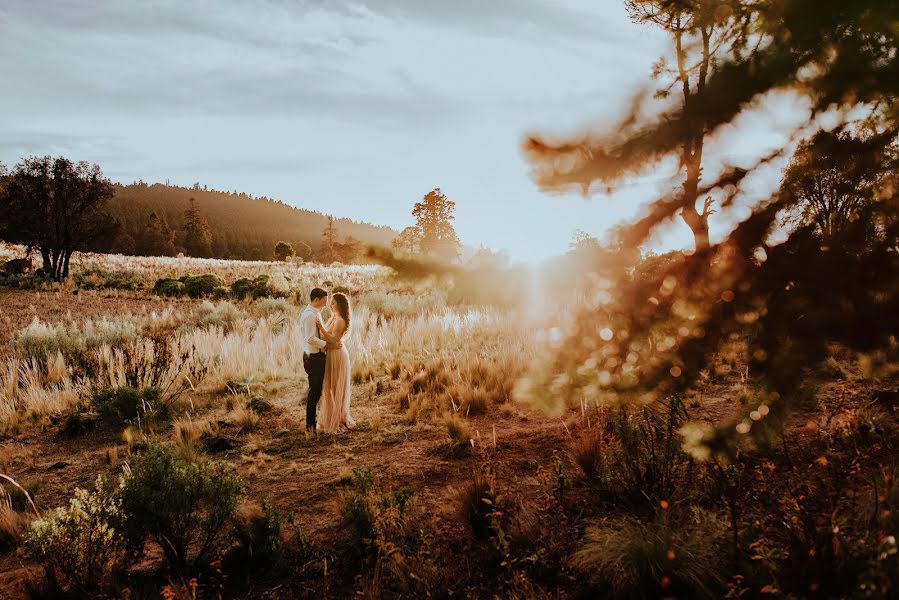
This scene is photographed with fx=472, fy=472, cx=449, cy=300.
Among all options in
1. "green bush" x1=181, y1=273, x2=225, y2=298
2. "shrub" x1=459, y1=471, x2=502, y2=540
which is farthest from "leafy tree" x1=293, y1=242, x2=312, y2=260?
"shrub" x1=459, y1=471, x2=502, y2=540

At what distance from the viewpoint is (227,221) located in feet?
445

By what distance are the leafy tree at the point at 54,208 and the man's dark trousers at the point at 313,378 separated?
87.1ft

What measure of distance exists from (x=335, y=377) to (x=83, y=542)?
10.8 ft

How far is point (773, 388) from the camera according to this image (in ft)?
6.15

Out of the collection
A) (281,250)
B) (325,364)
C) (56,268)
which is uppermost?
(281,250)

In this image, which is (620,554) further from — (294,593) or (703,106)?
(703,106)

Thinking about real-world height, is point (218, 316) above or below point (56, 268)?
below

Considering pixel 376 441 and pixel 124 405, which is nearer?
pixel 376 441

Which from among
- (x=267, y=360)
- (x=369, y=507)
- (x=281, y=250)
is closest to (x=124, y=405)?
(x=267, y=360)

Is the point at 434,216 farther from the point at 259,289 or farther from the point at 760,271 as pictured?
the point at 760,271

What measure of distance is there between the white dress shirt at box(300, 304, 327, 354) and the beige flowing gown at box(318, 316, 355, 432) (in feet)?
0.39

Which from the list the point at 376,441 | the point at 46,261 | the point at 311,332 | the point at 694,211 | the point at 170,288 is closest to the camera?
the point at 694,211

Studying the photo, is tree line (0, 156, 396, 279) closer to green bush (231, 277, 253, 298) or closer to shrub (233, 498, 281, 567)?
shrub (233, 498, 281, 567)

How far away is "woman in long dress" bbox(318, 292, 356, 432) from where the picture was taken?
20.9 feet
